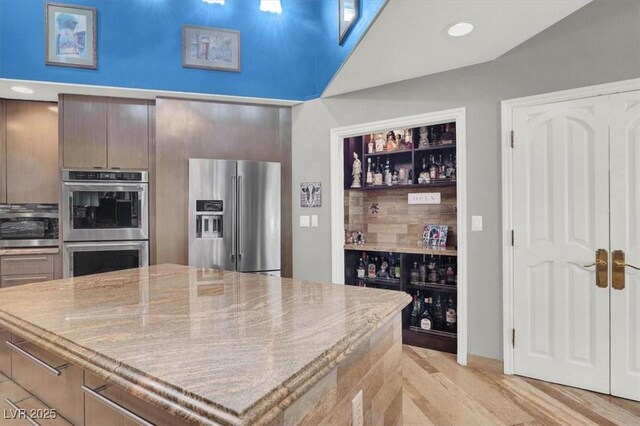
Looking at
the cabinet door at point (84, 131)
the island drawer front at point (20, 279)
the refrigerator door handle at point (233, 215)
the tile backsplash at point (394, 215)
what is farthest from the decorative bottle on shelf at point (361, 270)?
the island drawer front at point (20, 279)

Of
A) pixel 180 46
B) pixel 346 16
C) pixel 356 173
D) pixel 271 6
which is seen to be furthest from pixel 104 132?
pixel 356 173

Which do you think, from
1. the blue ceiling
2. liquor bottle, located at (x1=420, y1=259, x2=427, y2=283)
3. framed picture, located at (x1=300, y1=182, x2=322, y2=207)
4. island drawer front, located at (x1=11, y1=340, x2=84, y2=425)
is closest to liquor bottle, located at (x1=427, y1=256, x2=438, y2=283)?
liquor bottle, located at (x1=420, y1=259, x2=427, y2=283)

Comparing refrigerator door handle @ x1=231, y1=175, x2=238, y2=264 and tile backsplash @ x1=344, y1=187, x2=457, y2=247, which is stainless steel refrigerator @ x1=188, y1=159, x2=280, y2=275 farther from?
tile backsplash @ x1=344, y1=187, x2=457, y2=247

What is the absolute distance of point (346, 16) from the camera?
110 inches

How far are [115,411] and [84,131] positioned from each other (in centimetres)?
339

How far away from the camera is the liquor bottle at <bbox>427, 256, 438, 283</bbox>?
3.61 m

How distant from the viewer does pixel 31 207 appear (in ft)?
12.0

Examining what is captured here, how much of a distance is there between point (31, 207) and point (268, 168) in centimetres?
259

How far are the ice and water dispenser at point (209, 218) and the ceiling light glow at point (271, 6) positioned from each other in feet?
6.74

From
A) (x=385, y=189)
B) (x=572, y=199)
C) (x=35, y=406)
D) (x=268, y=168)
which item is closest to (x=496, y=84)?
(x=572, y=199)

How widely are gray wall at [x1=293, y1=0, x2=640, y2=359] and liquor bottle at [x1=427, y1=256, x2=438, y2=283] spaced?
2.68 ft

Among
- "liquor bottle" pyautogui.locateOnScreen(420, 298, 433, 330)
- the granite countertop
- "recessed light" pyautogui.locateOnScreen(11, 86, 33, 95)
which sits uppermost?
"recessed light" pyautogui.locateOnScreen(11, 86, 33, 95)

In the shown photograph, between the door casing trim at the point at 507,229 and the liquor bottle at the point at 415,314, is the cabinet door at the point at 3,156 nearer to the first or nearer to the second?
the liquor bottle at the point at 415,314

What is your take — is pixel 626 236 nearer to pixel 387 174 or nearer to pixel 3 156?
pixel 387 174
